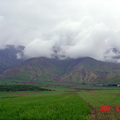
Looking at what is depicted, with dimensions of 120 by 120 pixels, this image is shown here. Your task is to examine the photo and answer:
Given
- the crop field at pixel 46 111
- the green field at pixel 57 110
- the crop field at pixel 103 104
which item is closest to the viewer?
the crop field at pixel 46 111

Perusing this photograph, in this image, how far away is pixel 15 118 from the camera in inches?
1007

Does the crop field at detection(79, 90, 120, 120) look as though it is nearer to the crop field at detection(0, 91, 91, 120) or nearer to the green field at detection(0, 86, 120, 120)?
the green field at detection(0, 86, 120, 120)

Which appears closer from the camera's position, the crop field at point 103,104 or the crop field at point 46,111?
the crop field at point 46,111

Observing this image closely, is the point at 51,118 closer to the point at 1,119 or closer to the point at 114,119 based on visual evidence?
the point at 1,119

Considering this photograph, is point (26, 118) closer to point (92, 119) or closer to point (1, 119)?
point (1, 119)

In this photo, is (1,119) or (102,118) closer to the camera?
(1,119)

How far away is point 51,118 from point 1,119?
9287 millimetres

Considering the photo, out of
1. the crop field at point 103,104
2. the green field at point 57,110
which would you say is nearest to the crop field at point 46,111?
the green field at point 57,110

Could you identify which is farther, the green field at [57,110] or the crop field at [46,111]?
the green field at [57,110]

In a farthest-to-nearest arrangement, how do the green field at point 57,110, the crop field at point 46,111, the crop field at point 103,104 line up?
1. the crop field at point 103,104
2. the green field at point 57,110
3. the crop field at point 46,111

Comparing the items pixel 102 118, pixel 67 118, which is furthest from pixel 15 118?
pixel 102 118

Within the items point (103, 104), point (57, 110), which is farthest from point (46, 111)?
point (103, 104)

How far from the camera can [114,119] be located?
2708cm

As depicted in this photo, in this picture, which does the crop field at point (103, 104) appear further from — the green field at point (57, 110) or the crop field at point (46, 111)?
the crop field at point (46, 111)
